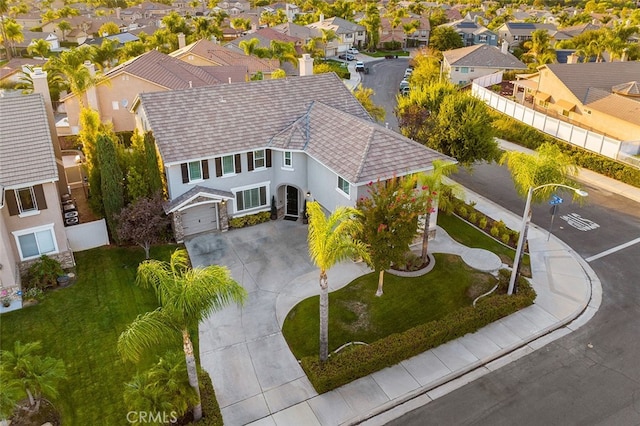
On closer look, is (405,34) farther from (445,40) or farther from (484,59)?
(484,59)

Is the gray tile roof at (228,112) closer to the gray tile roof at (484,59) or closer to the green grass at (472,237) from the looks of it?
the green grass at (472,237)

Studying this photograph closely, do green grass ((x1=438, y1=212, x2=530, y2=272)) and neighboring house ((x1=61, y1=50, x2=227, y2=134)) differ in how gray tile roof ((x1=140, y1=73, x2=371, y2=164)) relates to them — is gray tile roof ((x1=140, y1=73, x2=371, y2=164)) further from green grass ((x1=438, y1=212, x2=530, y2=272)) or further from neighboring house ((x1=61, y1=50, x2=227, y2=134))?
neighboring house ((x1=61, y1=50, x2=227, y2=134))

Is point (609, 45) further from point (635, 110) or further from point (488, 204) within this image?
point (488, 204)

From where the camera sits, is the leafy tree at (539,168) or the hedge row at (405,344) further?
the leafy tree at (539,168)

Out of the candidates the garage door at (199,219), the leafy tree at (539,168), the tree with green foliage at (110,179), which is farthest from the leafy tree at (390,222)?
the tree with green foliage at (110,179)

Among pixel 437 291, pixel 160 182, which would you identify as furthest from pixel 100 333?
pixel 437 291

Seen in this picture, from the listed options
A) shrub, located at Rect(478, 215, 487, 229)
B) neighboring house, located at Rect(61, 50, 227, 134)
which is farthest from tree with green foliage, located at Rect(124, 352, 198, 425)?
neighboring house, located at Rect(61, 50, 227, 134)
